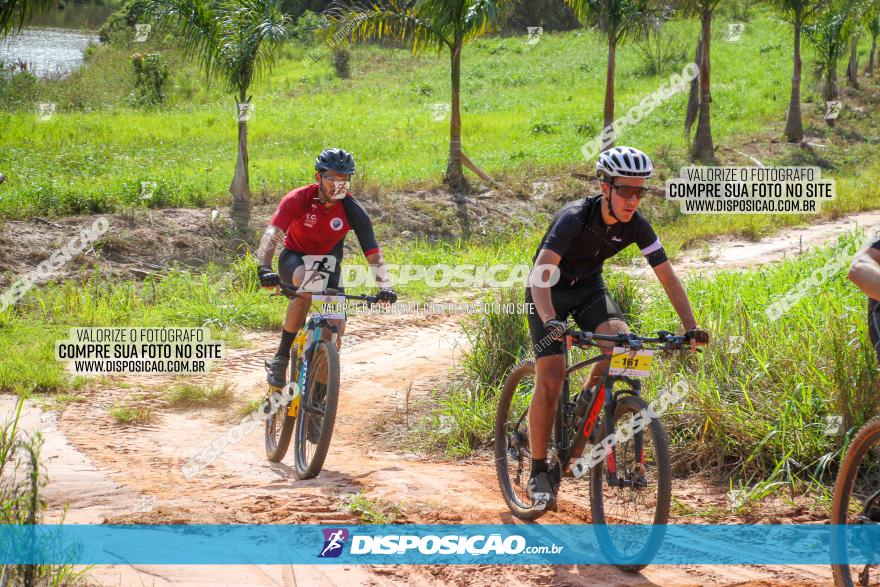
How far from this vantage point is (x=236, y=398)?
886cm

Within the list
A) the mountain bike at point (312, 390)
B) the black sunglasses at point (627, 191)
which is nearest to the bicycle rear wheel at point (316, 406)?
the mountain bike at point (312, 390)

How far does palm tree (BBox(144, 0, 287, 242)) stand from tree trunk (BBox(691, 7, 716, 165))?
407 inches

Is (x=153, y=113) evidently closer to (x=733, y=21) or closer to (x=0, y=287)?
(x=0, y=287)

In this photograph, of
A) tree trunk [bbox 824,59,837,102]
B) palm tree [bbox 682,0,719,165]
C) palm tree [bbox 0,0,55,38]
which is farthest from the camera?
tree trunk [bbox 824,59,837,102]

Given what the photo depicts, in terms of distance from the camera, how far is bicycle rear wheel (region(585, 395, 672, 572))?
186 inches

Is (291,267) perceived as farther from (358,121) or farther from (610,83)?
(358,121)

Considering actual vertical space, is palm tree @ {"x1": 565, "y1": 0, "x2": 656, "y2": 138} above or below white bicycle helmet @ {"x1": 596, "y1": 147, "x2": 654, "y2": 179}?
above

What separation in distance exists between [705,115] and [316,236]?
16732mm

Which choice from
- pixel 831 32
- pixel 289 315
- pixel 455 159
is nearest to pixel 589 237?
pixel 289 315

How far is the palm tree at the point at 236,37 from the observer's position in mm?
15352

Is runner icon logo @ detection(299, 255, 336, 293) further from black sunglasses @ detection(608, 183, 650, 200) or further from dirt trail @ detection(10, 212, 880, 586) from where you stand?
black sunglasses @ detection(608, 183, 650, 200)

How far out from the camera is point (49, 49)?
1598 inches

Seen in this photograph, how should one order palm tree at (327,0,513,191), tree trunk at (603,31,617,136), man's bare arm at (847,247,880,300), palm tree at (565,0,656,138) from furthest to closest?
tree trunk at (603,31,617,136)
palm tree at (565,0,656,138)
palm tree at (327,0,513,191)
man's bare arm at (847,247,880,300)

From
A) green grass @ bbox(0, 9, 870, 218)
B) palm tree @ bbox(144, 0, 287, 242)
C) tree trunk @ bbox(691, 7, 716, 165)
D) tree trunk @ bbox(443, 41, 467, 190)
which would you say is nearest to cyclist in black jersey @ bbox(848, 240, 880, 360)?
palm tree @ bbox(144, 0, 287, 242)
